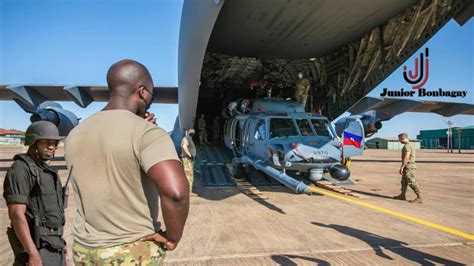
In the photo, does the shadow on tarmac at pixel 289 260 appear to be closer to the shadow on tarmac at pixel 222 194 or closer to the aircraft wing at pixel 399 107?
the shadow on tarmac at pixel 222 194

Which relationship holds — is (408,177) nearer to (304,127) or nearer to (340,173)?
(340,173)

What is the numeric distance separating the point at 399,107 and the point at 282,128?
984 cm

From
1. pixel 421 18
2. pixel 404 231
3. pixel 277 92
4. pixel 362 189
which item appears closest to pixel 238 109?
pixel 277 92

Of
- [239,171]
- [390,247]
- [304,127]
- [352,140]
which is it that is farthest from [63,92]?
[390,247]

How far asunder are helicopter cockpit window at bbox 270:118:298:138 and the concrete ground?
1.77 meters

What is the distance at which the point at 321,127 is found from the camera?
980cm

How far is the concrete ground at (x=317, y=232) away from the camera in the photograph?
419 cm

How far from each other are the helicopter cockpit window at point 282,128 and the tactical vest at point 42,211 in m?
7.19

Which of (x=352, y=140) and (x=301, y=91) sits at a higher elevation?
(x=301, y=91)

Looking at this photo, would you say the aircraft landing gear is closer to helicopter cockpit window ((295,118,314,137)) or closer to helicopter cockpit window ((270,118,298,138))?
helicopter cockpit window ((270,118,298,138))

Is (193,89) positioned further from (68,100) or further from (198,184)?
(68,100)

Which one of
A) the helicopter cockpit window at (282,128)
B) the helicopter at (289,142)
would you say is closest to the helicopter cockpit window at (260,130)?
the helicopter at (289,142)

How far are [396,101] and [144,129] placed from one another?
1707 cm

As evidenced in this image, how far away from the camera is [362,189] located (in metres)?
9.95
